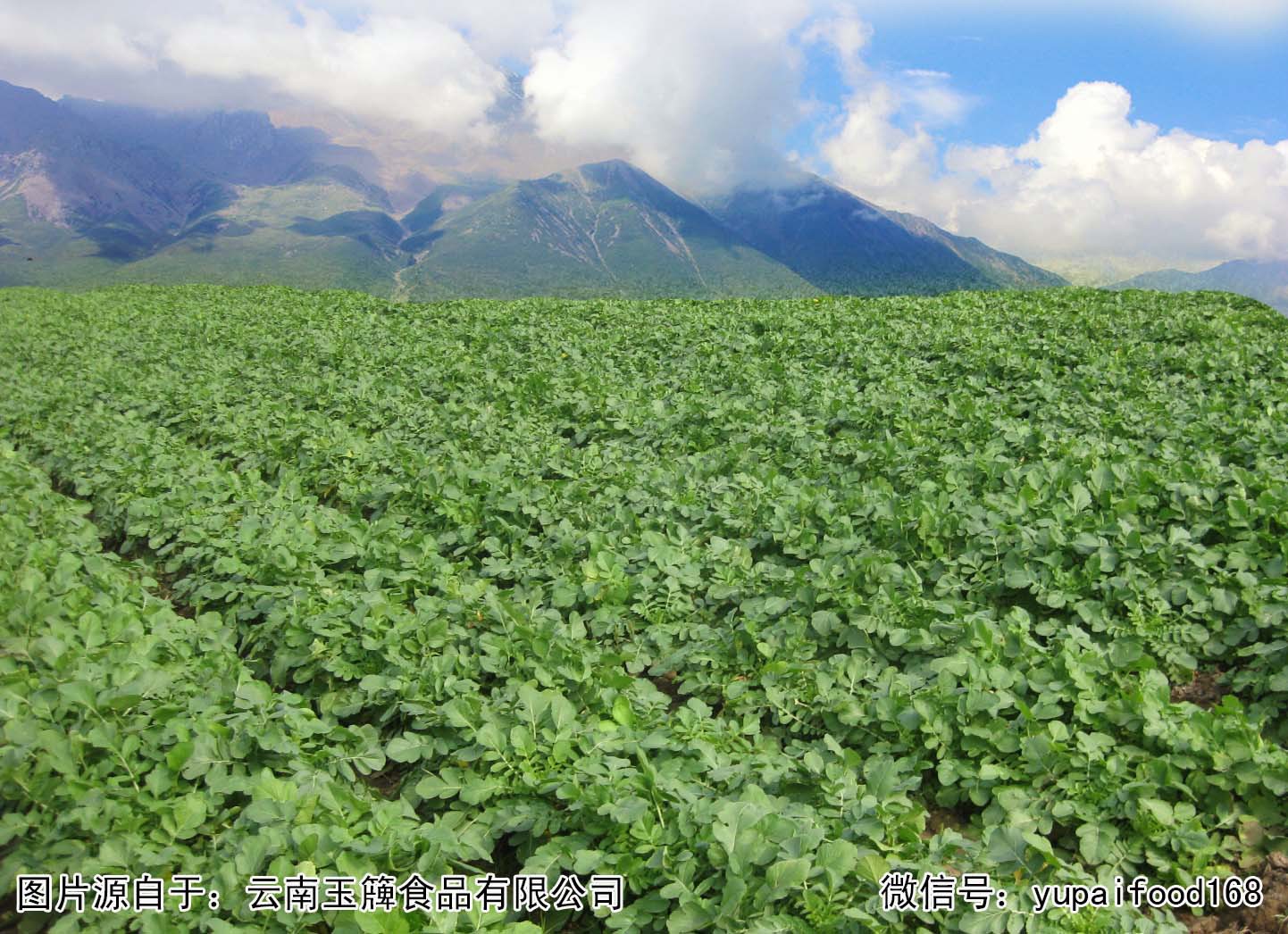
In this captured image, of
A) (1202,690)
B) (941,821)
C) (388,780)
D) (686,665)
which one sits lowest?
(388,780)

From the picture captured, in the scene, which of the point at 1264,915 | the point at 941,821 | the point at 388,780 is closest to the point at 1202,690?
the point at 1264,915

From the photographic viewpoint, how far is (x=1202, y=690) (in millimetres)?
4668

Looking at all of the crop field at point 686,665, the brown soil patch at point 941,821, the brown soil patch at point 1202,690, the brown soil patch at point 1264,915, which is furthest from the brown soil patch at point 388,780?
the brown soil patch at point 1202,690

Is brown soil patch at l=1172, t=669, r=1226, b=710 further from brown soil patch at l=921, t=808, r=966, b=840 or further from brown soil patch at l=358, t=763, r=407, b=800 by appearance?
brown soil patch at l=358, t=763, r=407, b=800

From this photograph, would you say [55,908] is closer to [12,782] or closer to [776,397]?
[12,782]

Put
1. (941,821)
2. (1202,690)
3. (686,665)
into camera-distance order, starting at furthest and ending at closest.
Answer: (686,665), (1202,690), (941,821)

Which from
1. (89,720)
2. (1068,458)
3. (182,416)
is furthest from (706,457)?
(182,416)

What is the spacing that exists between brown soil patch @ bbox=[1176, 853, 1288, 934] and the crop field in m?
0.02

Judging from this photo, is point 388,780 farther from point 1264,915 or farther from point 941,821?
point 1264,915

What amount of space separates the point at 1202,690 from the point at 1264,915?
1833mm

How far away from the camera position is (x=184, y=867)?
10.6 ft

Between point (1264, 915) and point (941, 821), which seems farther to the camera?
point (941, 821)

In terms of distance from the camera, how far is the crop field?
10.6 ft

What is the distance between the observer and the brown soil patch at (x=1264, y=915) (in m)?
3.11
